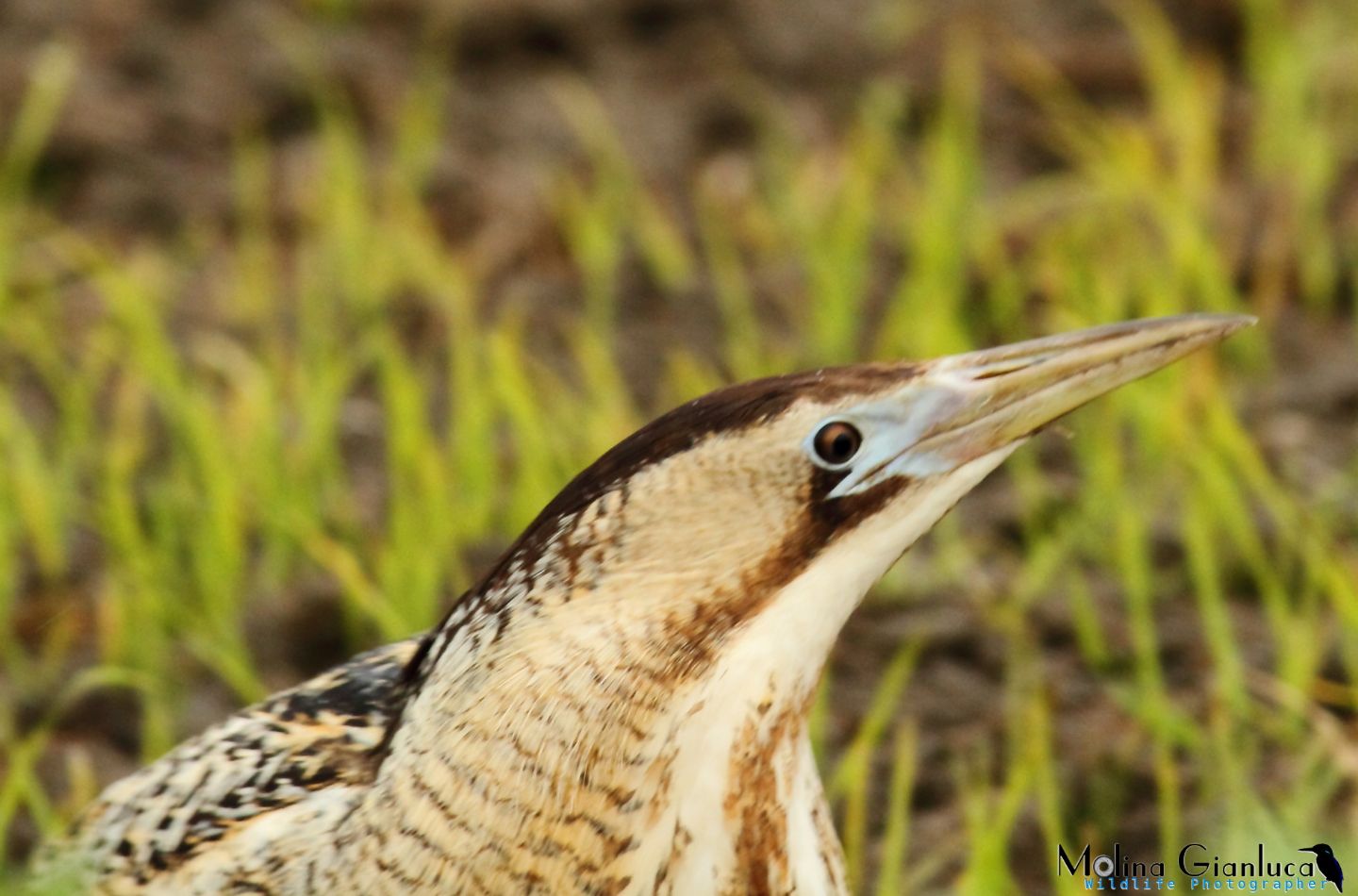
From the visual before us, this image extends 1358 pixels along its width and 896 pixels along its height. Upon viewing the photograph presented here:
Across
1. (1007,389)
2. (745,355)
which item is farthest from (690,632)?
(745,355)

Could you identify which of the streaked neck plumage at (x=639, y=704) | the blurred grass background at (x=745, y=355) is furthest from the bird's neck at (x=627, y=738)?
the blurred grass background at (x=745, y=355)

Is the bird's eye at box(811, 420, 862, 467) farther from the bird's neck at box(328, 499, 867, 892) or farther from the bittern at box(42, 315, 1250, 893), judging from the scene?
the bird's neck at box(328, 499, 867, 892)

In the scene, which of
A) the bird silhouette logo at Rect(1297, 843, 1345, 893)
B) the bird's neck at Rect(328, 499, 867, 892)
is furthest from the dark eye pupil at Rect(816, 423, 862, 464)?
the bird silhouette logo at Rect(1297, 843, 1345, 893)

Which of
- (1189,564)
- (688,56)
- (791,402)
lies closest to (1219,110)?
(688,56)

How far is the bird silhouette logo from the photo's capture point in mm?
2834

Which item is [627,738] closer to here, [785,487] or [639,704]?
[639,704]

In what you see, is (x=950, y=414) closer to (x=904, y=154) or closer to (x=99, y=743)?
(x=99, y=743)

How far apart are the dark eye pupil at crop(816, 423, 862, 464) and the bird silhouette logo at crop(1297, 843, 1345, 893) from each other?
98 cm

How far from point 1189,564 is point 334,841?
1.88 meters

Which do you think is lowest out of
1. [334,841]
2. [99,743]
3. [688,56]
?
[334,841]

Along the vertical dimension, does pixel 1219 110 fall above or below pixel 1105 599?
above

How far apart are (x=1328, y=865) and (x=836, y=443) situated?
1.01 metres

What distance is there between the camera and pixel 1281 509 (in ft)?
12.2

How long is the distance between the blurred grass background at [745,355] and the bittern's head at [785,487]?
83 centimetres
